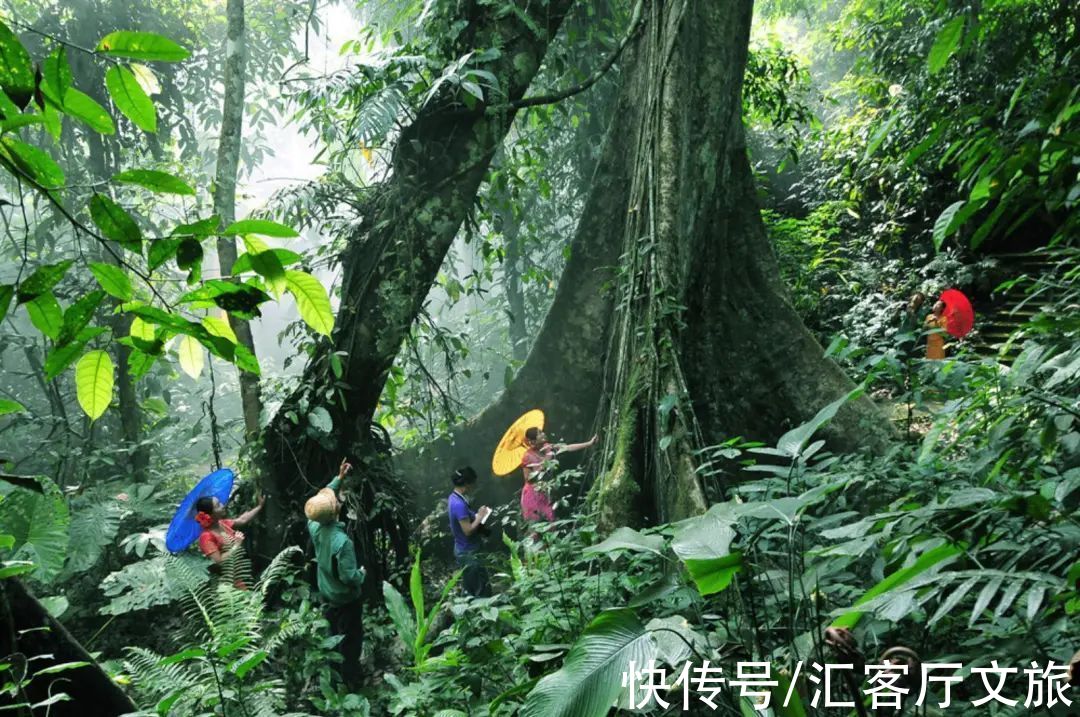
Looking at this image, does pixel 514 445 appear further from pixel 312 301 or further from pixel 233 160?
pixel 312 301

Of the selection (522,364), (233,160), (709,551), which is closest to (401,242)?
(233,160)

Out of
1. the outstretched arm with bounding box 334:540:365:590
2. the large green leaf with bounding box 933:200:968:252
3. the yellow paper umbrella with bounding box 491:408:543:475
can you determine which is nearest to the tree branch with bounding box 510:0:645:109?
the yellow paper umbrella with bounding box 491:408:543:475

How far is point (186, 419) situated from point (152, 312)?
16.9m

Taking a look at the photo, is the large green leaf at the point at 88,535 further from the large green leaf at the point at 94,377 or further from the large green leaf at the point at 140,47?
the large green leaf at the point at 140,47

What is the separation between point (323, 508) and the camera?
410 cm

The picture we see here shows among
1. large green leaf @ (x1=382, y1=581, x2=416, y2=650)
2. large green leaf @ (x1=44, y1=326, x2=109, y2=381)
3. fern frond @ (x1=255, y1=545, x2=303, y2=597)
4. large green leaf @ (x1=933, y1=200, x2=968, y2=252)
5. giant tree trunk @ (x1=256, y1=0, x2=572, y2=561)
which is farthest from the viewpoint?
giant tree trunk @ (x1=256, y1=0, x2=572, y2=561)

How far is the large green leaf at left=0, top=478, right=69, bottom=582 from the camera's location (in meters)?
2.28

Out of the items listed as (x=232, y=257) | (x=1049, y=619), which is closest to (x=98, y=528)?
(x=232, y=257)

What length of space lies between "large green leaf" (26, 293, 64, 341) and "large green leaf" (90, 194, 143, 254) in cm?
12

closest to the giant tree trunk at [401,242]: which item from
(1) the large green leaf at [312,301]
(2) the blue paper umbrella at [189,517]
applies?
(2) the blue paper umbrella at [189,517]

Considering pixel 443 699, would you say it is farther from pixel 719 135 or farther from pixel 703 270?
pixel 719 135

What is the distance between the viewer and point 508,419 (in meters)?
6.57

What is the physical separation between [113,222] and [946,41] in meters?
1.41

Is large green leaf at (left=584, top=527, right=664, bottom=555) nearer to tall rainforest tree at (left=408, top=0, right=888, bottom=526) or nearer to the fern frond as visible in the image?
tall rainforest tree at (left=408, top=0, right=888, bottom=526)
